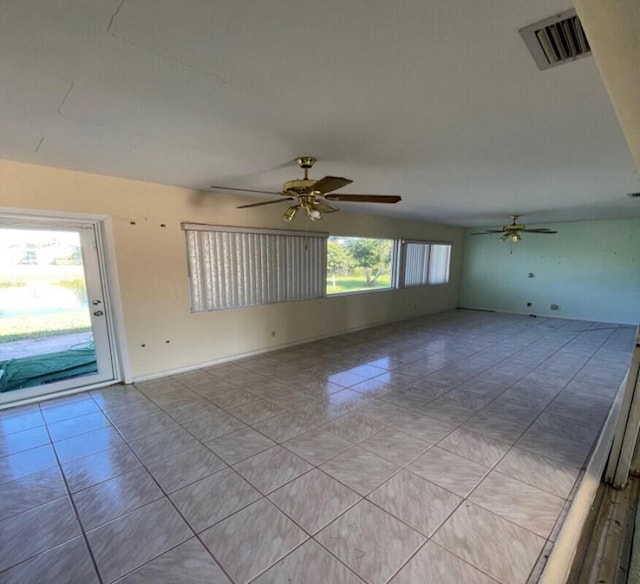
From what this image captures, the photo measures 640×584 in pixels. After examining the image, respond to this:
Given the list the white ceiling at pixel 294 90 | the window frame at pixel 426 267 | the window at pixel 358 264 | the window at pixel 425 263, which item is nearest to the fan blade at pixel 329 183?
the white ceiling at pixel 294 90

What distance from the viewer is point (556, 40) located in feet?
4.04

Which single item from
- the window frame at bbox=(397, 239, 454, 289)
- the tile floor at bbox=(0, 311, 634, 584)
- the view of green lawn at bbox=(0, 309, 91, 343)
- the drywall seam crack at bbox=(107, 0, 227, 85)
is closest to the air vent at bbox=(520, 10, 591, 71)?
the drywall seam crack at bbox=(107, 0, 227, 85)

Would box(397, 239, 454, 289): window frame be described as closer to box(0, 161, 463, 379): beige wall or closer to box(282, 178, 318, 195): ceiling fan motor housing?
box(0, 161, 463, 379): beige wall

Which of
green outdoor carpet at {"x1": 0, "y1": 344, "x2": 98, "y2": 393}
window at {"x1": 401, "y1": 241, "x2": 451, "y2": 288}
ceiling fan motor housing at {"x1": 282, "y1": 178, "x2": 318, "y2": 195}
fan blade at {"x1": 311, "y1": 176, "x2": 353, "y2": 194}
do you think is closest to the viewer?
fan blade at {"x1": 311, "y1": 176, "x2": 353, "y2": 194}

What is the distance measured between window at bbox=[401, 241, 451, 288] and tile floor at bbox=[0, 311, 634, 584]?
3.69 meters

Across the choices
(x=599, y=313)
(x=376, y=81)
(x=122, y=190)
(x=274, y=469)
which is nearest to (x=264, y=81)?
(x=376, y=81)

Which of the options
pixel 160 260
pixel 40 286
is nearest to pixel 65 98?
pixel 160 260

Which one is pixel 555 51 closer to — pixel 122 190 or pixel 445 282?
pixel 122 190

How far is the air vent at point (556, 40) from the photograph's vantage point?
114cm

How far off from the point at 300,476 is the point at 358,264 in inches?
189

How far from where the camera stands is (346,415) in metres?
2.89

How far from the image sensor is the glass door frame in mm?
2990

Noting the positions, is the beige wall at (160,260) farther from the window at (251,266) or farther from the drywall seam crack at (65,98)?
the drywall seam crack at (65,98)

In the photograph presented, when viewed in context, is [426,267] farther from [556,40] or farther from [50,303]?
[50,303]
